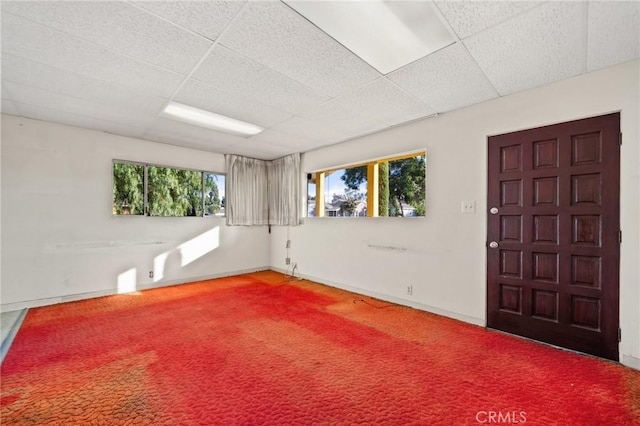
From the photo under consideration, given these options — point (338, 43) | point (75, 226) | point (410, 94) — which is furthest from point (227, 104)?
point (75, 226)

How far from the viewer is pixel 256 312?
3561 millimetres

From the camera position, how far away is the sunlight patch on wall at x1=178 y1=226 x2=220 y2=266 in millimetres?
5125

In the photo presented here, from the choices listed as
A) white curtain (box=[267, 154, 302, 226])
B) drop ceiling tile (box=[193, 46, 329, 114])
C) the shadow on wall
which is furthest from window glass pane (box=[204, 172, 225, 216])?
drop ceiling tile (box=[193, 46, 329, 114])

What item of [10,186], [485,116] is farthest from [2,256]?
[485,116]

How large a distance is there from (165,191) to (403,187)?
422cm

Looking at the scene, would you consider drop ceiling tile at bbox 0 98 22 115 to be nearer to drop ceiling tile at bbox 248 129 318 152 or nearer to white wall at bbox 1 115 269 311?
white wall at bbox 1 115 269 311

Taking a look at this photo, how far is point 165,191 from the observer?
497 cm

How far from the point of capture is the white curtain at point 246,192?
569cm

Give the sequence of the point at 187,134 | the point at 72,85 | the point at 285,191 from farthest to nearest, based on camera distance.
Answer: the point at 285,191
the point at 187,134
the point at 72,85

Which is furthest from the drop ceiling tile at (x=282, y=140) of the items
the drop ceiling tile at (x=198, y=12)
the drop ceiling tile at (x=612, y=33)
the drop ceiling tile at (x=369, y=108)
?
the drop ceiling tile at (x=612, y=33)

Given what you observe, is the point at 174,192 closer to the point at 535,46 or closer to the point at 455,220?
the point at 455,220

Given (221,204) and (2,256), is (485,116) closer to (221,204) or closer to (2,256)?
(221,204)

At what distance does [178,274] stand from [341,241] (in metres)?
3.13

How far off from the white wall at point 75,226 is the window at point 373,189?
2601mm
